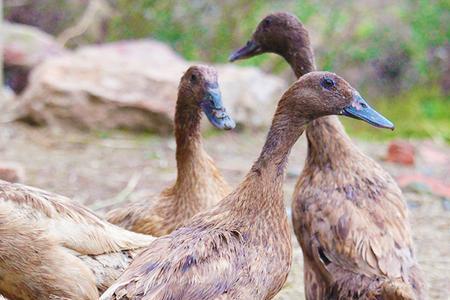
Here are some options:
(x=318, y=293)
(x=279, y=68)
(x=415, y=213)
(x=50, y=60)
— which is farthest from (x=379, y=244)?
(x=279, y=68)

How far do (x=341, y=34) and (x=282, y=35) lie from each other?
7.73 m

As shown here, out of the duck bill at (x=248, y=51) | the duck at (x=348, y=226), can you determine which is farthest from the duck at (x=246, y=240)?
the duck bill at (x=248, y=51)

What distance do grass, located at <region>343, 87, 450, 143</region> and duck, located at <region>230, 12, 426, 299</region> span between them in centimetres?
599

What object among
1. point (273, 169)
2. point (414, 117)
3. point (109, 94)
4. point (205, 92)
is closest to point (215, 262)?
point (273, 169)

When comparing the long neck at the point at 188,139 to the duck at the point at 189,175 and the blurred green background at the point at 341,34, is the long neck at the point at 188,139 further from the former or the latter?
the blurred green background at the point at 341,34

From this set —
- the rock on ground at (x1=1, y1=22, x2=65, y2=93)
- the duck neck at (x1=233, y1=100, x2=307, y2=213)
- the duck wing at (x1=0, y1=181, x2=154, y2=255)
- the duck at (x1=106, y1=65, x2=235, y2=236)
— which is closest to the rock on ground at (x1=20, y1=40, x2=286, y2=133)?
the rock on ground at (x1=1, y1=22, x2=65, y2=93)

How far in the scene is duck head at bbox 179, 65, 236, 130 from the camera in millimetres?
5316

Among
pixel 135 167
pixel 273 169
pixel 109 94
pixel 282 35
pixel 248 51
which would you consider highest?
pixel 282 35

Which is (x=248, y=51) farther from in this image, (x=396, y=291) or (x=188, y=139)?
(x=396, y=291)

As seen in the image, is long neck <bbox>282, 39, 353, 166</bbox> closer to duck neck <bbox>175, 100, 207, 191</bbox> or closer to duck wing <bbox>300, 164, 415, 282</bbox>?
duck wing <bbox>300, 164, 415, 282</bbox>

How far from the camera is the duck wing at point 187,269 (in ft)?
12.4

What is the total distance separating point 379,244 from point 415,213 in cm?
319

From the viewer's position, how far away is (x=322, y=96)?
4.34 metres

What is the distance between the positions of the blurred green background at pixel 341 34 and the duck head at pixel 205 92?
6.57 metres
